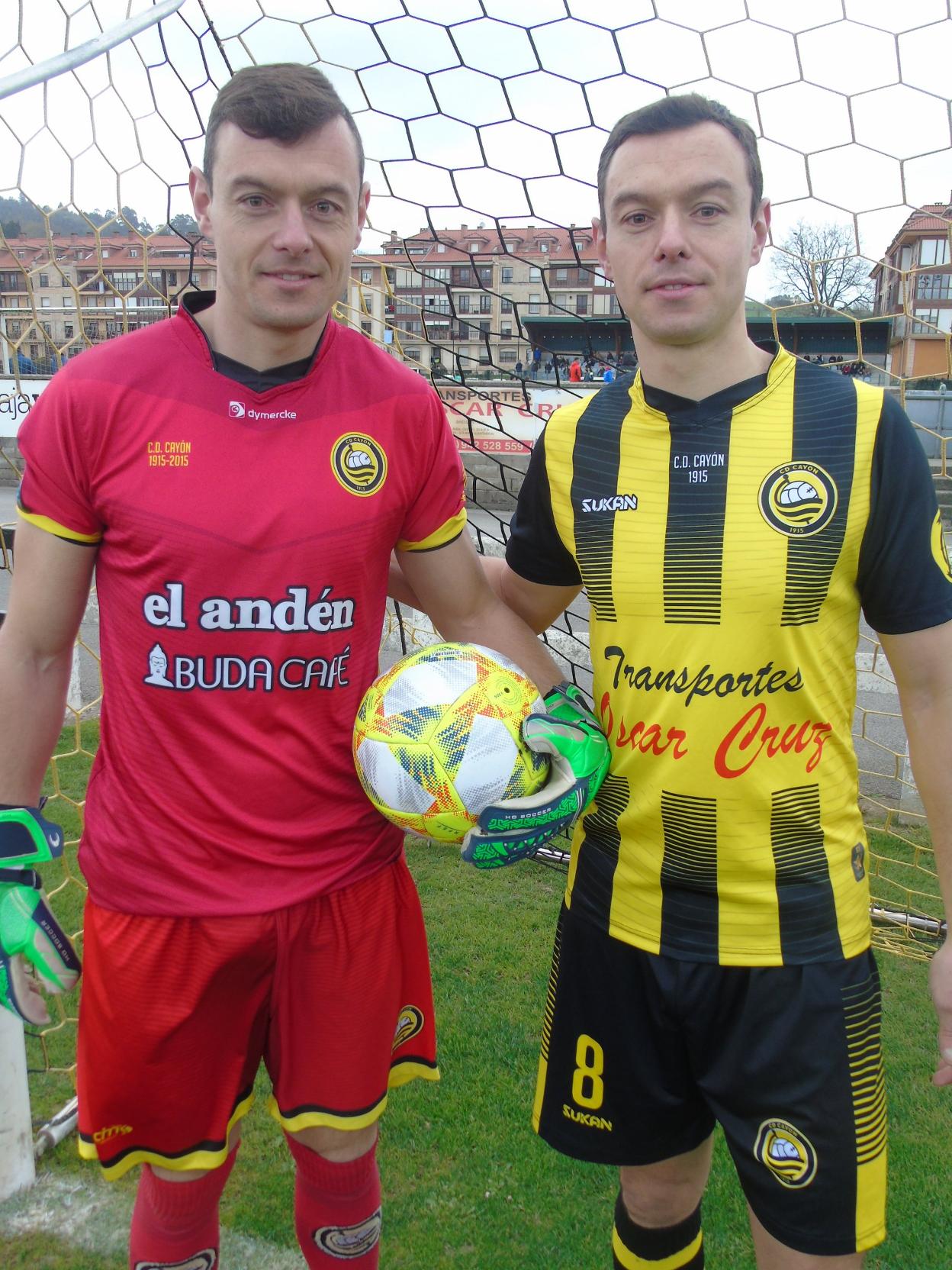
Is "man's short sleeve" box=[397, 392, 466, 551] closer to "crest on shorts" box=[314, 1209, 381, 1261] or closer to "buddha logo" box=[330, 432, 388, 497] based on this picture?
"buddha logo" box=[330, 432, 388, 497]

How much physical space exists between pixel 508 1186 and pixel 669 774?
1437 millimetres

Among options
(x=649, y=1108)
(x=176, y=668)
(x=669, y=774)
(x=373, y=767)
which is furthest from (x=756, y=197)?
(x=649, y=1108)

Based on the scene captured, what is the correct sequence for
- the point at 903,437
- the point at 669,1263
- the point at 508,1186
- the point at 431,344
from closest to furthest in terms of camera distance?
the point at 903,437 → the point at 669,1263 → the point at 508,1186 → the point at 431,344

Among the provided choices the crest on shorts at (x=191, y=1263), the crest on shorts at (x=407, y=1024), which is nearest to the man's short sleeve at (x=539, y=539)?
the crest on shorts at (x=407, y=1024)

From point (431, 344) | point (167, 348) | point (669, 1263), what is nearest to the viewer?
point (167, 348)

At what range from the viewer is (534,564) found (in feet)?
6.49

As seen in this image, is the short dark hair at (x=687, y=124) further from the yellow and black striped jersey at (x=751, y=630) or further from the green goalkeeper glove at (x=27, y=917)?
the green goalkeeper glove at (x=27, y=917)

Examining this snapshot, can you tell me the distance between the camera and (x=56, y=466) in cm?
166

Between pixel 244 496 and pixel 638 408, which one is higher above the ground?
pixel 638 408

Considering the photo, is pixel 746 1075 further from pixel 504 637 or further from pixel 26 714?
pixel 26 714

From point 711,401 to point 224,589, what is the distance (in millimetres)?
904

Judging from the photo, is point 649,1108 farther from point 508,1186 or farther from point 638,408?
point 638,408

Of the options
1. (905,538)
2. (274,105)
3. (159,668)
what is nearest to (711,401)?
(905,538)

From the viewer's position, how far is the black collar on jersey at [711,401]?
170cm
